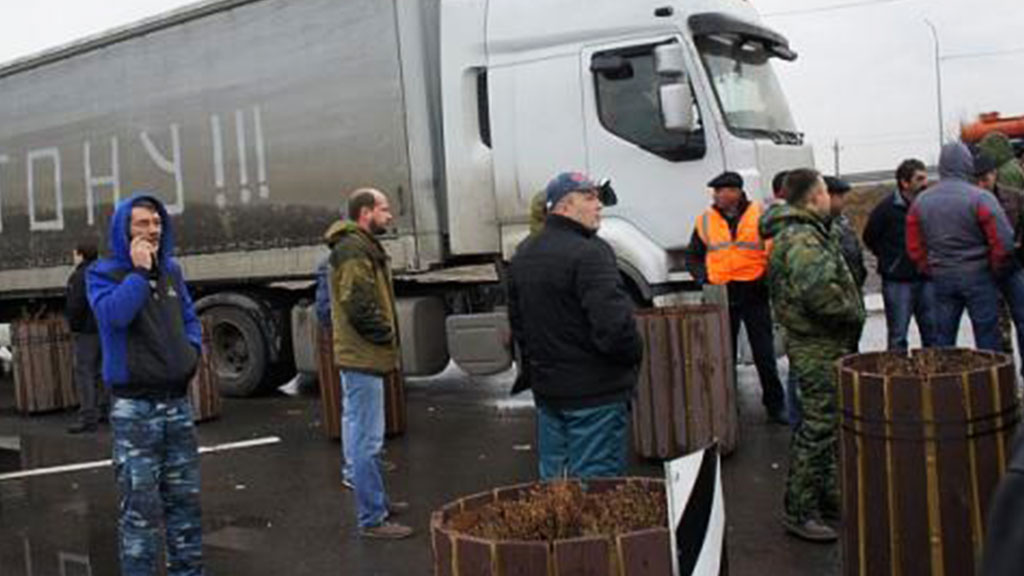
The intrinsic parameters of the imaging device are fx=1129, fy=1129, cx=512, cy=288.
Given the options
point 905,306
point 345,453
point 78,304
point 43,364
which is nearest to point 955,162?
point 905,306

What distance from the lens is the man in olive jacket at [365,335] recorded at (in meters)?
5.63

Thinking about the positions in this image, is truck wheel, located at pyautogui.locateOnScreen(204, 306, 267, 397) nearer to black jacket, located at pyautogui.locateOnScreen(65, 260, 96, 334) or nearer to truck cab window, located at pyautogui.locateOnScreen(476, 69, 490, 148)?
black jacket, located at pyautogui.locateOnScreen(65, 260, 96, 334)

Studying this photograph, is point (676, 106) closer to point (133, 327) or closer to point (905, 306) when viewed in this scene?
point (905, 306)

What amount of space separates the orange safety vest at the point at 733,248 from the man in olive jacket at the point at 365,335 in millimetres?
2652

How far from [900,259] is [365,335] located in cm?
453

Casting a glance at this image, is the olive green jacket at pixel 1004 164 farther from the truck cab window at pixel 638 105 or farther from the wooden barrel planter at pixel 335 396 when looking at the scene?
the wooden barrel planter at pixel 335 396

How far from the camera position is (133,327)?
455 centimetres

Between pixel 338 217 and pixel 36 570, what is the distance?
4.71m

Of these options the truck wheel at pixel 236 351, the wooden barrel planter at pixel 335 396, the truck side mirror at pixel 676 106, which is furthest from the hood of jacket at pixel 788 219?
the truck wheel at pixel 236 351

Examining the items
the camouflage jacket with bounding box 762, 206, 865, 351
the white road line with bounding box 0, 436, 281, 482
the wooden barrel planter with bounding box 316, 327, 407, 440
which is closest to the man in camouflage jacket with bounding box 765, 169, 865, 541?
the camouflage jacket with bounding box 762, 206, 865, 351

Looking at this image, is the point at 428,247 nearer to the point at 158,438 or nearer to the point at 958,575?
the point at 158,438

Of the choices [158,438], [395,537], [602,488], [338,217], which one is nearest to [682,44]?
[338,217]

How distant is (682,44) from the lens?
8203mm

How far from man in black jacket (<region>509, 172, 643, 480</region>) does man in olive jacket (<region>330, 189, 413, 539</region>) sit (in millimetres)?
1318
